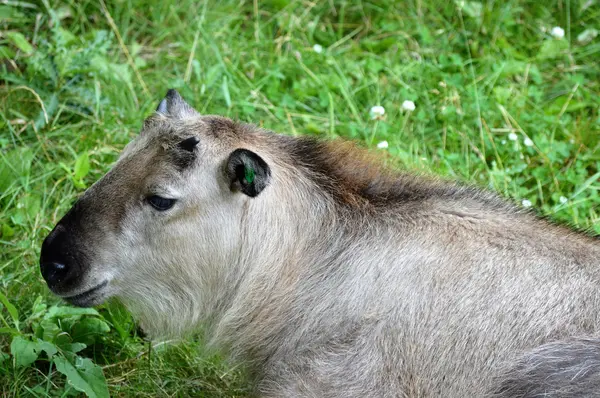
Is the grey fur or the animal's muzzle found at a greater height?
the animal's muzzle

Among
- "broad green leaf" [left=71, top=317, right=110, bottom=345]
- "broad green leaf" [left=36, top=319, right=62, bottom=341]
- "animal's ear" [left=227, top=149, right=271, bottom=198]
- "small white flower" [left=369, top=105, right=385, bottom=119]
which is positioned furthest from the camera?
"small white flower" [left=369, top=105, right=385, bottom=119]

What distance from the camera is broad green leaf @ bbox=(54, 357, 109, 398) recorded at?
446cm

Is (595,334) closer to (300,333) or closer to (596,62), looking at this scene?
(300,333)

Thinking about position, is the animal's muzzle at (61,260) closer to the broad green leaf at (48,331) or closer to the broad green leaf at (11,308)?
the broad green leaf at (11,308)

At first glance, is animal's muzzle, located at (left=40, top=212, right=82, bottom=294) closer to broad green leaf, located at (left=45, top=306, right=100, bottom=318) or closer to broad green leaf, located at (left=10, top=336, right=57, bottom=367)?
broad green leaf, located at (left=10, top=336, right=57, bottom=367)

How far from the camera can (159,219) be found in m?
4.20

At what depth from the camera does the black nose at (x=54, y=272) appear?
13.8 ft

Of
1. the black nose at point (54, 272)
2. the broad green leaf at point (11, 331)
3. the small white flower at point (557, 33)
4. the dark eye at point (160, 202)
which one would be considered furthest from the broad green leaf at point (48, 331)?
the small white flower at point (557, 33)

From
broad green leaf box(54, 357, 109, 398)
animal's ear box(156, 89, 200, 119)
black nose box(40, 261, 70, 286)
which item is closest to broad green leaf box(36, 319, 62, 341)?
broad green leaf box(54, 357, 109, 398)

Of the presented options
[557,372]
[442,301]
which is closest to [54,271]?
[442,301]

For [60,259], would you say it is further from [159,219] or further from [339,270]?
[339,270]

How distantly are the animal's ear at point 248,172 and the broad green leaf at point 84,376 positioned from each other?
1156mm

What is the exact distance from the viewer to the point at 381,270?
4203 millimetres

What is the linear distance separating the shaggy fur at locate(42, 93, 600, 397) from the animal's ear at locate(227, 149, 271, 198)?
0.06m
